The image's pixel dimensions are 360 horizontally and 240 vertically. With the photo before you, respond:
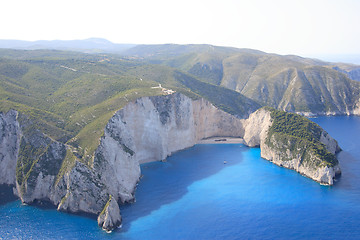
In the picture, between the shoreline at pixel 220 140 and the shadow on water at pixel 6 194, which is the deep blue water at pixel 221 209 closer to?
the shadow on water at pixel 6 194

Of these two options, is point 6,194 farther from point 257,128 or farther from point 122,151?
point 257,128

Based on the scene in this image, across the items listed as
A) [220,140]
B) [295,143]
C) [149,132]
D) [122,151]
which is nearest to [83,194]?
[122,151]

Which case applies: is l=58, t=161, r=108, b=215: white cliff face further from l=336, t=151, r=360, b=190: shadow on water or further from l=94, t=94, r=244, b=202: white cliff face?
l=336, t=151, r=360, b=190: shadow on water

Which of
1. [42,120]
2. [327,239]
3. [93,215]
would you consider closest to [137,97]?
[42,120]

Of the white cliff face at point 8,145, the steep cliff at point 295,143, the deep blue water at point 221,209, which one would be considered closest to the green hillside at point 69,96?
the white cliff face at point 8,145

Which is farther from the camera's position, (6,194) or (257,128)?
(257,128)

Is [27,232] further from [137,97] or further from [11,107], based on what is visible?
[137,97]
